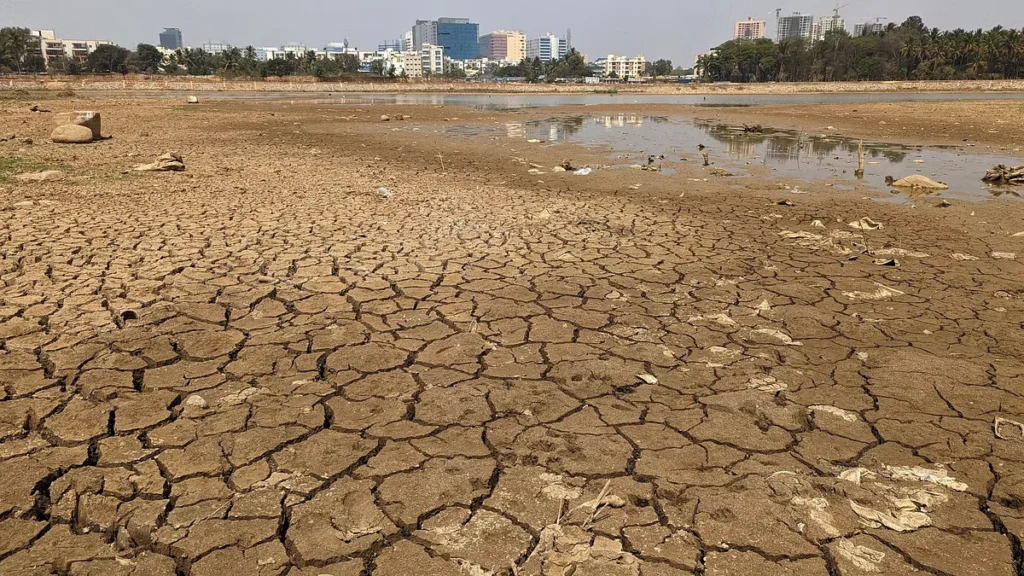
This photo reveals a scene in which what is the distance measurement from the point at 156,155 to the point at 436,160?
5.77 metres

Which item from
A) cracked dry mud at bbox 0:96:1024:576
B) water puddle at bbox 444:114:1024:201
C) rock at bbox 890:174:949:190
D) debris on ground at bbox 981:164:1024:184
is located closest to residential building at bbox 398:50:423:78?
water puddle at bbox 444:114:1024:201

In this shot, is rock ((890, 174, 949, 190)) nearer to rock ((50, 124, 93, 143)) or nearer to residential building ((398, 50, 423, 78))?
rock ((50, 124, 93, 143))

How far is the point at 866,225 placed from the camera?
271 inches

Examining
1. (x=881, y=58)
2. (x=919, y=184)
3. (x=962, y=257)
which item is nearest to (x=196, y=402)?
(x=962, y=257)

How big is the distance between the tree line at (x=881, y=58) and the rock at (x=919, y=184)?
93.8 metres

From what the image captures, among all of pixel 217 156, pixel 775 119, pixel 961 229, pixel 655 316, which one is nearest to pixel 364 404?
pixel 655 316

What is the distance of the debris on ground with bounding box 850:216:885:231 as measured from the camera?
684cm

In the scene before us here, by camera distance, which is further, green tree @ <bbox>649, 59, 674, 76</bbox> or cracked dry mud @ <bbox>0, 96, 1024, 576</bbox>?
green tree @ <bbox>649, 59, 674, 76</bbox>

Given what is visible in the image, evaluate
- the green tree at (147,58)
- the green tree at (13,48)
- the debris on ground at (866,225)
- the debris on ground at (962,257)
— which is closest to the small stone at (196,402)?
the debris on ground at (962,257)

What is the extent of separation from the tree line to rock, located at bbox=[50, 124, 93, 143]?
101 metres

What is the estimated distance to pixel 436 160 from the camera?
12406 mm

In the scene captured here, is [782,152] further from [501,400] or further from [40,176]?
[40,176]

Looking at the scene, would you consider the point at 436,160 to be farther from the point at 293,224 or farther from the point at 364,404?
the point at 364,404

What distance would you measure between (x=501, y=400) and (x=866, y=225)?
Result: 19.2ft
